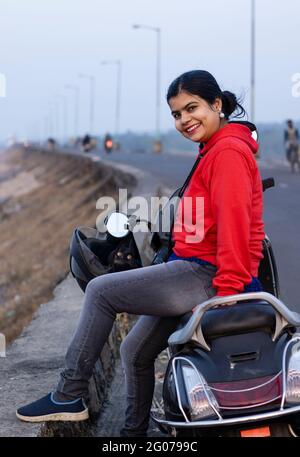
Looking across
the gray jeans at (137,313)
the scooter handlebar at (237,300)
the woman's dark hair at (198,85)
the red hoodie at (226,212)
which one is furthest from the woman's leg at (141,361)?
the woman's dark hair at (198,85)

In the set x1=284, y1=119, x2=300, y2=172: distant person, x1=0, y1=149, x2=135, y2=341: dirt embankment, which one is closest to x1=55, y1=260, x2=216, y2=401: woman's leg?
x1=0, y1=149, x2=135, y2=341: dirt embankment

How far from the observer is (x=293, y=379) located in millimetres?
2990

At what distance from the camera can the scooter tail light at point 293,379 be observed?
9.72 ft

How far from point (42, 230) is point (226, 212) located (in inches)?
880

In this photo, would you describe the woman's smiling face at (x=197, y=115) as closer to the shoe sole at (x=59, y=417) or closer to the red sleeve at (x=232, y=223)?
the red sleeve at (x=232, y=223)

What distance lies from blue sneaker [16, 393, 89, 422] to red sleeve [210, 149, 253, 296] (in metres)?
0.96

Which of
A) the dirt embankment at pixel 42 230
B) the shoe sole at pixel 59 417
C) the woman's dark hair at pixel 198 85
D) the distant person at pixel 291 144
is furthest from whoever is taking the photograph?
the distant person at pixel 291 144

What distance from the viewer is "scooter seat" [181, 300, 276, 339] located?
3.03 m

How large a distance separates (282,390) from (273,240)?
8570mm

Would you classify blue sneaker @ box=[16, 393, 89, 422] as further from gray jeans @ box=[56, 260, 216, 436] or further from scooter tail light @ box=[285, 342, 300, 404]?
scooter tail light @ box=[285, 342, 300, 404]

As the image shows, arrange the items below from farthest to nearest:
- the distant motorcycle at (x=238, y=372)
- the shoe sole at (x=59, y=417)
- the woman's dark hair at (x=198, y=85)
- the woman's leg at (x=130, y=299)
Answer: the shoe sole at (x=59, y=417) → the woman's dark hair at (x=198, y=85) → the woman's leg at (x=130, y=299) → the distant motorcycle at (x=238, y=372)

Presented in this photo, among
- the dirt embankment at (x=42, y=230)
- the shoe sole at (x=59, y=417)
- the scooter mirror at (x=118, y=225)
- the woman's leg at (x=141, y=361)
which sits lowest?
the dirt embankment at (x=42, y=230)

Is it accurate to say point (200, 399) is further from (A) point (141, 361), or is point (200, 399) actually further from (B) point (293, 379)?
(A) point (141, 361)

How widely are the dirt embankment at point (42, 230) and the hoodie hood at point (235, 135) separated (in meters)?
6.37
